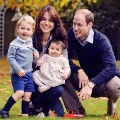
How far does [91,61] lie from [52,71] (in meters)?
0.64

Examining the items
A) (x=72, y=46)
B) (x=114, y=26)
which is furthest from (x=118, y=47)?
(x=72, y=46)

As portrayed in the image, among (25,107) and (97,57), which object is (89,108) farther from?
(25,107)

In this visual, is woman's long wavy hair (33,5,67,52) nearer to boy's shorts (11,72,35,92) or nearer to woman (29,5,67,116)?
woman (29,5,67,116)

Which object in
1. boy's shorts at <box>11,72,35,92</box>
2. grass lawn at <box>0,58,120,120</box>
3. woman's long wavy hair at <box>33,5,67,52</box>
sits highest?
woman's long wavy hair at <box>33,5,67,52</box>

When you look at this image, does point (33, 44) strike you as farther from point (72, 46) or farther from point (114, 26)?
point (114, 26)

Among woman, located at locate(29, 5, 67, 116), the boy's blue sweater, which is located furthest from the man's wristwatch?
the boy's blue sweater

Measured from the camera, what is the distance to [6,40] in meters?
28.4

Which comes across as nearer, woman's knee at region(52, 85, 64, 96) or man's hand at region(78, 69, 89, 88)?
Answer: woman's knee at region(52, 85, 64, 96)

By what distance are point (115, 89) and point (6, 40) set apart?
20.8 m

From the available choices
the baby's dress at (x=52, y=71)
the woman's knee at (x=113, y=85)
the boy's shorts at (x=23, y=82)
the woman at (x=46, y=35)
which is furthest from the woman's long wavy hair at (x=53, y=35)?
the woman's knee at (x=113, y=85)

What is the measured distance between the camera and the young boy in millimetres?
7719

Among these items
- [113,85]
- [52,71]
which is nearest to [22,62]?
[52,71]

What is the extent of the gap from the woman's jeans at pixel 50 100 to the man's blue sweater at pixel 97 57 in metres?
0.51

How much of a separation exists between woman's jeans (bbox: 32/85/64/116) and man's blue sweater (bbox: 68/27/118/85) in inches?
20.1
